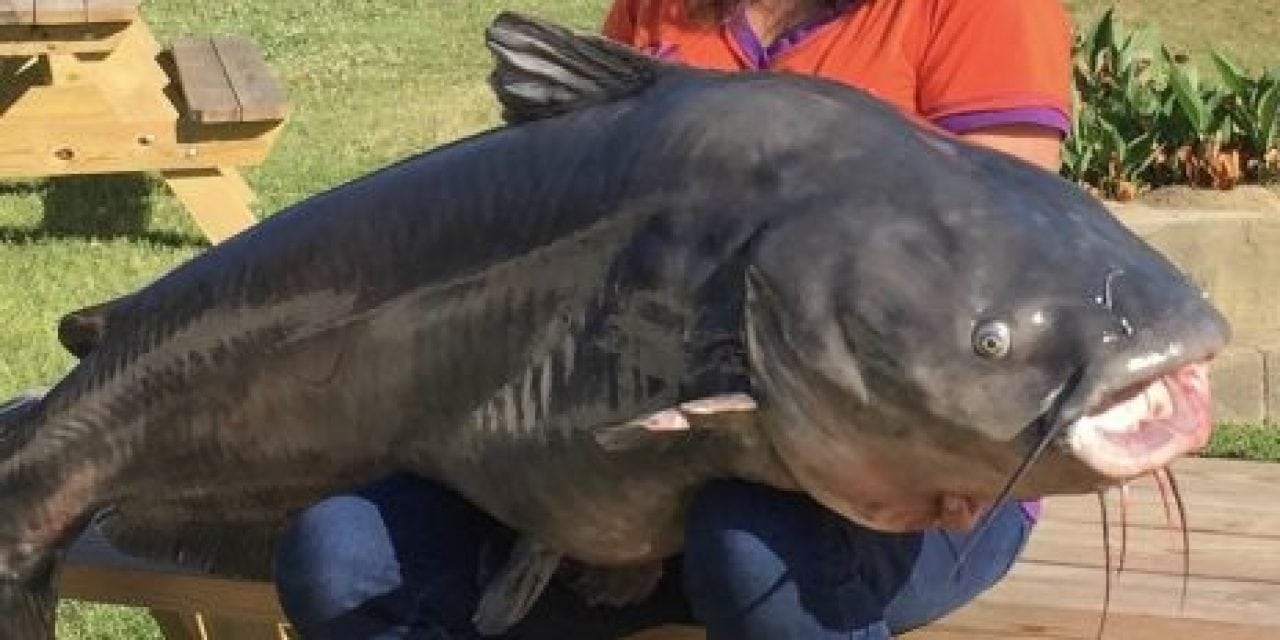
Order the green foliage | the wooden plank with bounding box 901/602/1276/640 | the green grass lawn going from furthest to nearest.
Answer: the green grass lawn, the green foliage, the wooden plank with bounding box 901/602/1276/640

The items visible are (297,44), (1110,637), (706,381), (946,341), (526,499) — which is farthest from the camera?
(297,44)

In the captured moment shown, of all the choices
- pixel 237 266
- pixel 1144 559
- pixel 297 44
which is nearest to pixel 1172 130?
pixel 1144 559

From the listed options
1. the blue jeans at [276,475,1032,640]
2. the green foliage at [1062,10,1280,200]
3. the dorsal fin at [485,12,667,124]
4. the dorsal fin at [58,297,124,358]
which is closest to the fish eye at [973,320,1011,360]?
the blue jeans at [276,475,1032,640]

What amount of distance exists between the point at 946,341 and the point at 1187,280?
10.4 inches

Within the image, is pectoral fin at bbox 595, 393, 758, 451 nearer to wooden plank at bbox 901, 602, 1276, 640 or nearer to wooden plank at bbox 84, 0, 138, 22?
wooden plank at bbox 901, 602, 1276, 640

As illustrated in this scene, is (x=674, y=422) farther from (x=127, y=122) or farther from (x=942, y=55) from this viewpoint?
(x=127, y=122)

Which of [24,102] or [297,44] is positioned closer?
[24,102]

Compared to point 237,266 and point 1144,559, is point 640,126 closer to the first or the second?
point 237,266

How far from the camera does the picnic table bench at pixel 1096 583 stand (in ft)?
9.25

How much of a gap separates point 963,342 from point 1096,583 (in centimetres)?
87

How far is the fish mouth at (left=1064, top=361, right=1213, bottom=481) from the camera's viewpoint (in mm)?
2135

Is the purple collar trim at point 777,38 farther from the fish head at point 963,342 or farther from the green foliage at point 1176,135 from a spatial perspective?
the green foliage at point 1176,135

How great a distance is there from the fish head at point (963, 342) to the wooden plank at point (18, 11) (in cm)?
489

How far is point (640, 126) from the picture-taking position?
99.3 inches
